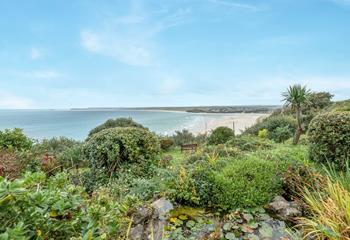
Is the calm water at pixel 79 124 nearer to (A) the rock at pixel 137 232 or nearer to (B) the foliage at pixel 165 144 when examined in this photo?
(B) the foliage at pixel 165 144

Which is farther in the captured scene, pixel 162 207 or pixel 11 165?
pixel 11 165

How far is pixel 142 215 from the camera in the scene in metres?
3.50

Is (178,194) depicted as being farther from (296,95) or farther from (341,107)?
(341,107)

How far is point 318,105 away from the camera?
22.7 m

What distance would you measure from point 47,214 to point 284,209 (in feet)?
11.7

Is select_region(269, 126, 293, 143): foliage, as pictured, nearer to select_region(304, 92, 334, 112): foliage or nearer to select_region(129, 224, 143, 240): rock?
select_region(304, 92, 334, 112): foliage

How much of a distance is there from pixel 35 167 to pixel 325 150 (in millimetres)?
6415

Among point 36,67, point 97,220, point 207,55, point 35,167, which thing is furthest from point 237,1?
point 36,67

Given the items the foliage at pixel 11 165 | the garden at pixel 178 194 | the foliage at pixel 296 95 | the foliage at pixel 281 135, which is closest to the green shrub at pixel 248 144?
the garden at pixel 178 194

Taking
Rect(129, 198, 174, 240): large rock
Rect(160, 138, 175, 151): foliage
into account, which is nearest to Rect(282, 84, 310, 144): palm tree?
Rect(160, 138, 175, 151): foliage

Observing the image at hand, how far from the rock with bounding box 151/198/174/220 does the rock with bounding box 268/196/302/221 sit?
1.60m

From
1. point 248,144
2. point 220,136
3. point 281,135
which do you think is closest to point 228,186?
point 248,144

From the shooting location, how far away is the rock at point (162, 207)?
3.96m

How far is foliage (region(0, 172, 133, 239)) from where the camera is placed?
1252 mm
